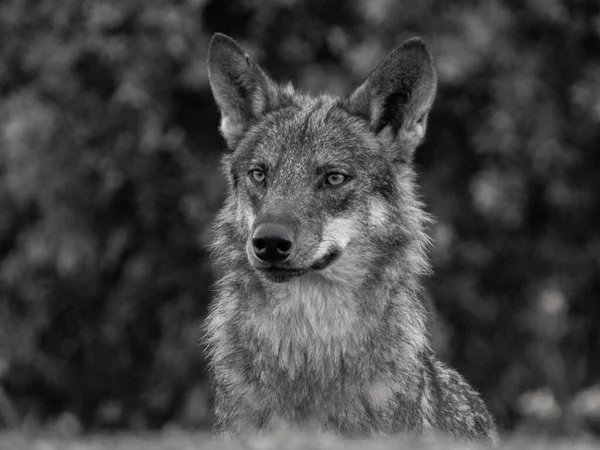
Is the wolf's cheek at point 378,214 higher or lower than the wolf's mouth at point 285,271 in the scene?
higher

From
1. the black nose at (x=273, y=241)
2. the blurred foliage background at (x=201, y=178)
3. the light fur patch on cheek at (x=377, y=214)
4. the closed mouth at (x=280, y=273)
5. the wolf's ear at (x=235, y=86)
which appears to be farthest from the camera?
the blurred foliage background at (x=201, y=178)

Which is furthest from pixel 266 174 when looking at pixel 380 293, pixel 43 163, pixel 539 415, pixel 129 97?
pixel 539 415

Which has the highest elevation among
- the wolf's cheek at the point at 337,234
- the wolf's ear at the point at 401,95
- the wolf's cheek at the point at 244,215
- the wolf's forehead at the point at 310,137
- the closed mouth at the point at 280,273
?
the wolf's ear at the point at 401,95

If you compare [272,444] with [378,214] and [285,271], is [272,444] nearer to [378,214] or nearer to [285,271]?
[285,271]

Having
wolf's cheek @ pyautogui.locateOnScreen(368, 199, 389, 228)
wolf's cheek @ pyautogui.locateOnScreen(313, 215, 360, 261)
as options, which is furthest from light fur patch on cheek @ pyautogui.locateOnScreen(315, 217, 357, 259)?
wolf's cheek @ pyautogui.locateOnScreen(368, 199, 389, 228)

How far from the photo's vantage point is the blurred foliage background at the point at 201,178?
8242 mm

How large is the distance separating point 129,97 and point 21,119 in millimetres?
921

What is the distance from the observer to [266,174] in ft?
19.9

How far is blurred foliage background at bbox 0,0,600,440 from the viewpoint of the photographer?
27.0 feet

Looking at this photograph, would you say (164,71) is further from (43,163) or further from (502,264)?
(502,264)

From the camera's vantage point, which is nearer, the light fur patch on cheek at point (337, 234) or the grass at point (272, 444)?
the grass at point (272, 444)

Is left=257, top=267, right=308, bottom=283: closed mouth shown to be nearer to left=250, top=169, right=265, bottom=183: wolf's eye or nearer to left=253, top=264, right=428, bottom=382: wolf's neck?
left=253, top=264, right=428, bottom=382: wolf's neck

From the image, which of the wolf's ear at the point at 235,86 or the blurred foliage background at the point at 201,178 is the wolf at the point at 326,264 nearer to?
the wolf's ear at the point at 235,86

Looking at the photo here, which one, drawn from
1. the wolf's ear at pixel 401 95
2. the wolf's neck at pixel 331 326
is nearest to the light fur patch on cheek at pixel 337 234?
the wolf's neck at pixel 331 326
